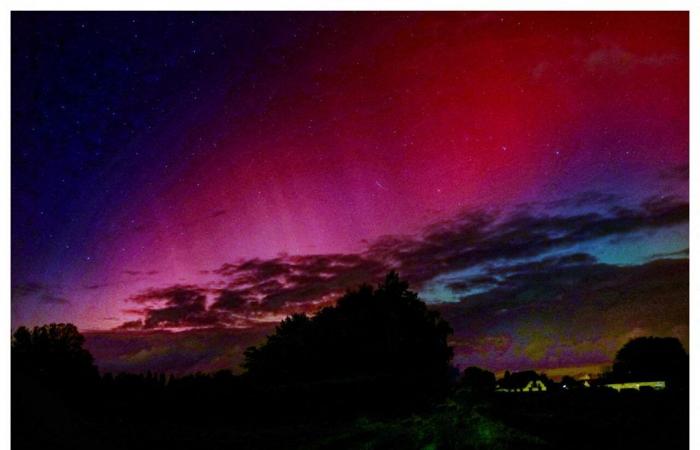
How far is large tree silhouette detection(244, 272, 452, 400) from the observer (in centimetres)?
2131

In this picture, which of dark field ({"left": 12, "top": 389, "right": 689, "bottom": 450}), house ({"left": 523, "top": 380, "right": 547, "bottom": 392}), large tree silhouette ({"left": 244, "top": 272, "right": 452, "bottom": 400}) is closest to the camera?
dark field ({"left": 12, "top": 389, "right": 689, "bottom": 450})

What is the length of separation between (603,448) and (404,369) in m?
17.3

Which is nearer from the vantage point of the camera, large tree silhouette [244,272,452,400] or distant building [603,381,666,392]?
distant building [603,381,666,392]

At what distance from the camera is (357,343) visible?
21781 millimetres

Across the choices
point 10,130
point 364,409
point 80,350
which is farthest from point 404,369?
point 10,130

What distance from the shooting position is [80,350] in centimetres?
1722

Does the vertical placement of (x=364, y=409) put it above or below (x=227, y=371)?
below

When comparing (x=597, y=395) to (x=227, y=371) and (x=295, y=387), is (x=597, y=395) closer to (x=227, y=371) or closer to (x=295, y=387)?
(x=295, y=387)

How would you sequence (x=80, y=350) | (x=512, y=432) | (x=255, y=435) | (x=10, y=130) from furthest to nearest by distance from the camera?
(x=80, y=350), (x=255, y=435), (x=10, y=130), (x=512, y=432)

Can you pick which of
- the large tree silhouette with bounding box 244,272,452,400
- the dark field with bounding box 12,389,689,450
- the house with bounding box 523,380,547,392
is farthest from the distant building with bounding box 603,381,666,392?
the large tree silhouette with bounding box 244,272,452,400

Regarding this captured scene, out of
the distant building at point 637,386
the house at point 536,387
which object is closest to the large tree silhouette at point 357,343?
the distant building at point 637,386

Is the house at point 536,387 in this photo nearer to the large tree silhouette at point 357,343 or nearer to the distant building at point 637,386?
the distant building at point 637,386

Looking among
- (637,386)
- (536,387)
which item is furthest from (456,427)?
(637,386)

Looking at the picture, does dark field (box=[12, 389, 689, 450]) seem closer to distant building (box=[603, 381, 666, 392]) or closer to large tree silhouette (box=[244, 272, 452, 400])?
distant building (box=[603, 381, 666, 392])
